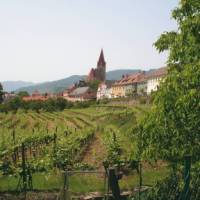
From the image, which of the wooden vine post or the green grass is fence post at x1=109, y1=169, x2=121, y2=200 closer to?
the wooden vine post

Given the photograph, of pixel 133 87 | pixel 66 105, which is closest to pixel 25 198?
pixel 66 105

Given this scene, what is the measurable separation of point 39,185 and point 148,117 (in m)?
10.4

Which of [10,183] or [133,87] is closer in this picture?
[10,183]

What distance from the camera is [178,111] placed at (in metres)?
12.3

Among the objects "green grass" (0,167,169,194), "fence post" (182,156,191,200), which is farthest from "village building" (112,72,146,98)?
"fence post" (182,156,191,200)

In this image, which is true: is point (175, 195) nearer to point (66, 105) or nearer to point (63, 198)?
point (63, 198)

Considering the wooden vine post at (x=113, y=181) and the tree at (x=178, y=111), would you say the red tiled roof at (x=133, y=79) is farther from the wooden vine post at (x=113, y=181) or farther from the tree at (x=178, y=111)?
the tree at (x=178, y=111)

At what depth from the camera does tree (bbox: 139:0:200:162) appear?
477 inches

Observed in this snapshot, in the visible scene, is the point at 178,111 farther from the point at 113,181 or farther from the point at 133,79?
the point at 133,79

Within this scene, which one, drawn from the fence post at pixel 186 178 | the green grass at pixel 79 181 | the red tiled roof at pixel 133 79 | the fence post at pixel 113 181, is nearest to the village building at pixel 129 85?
the red tiled roof at pixel 133 79

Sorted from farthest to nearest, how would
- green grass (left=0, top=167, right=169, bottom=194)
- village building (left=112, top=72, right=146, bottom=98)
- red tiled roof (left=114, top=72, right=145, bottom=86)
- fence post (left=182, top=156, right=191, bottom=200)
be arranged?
red tiled roof (left=114, top=72, right=145, bottom=86), village building (left=112, top=72, right=146, bottom=98), green grass (left=0, top=167, right=169, bottom=194), fence post (left=182, top=156, right=191, bottom=200)

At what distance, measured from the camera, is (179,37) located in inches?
511

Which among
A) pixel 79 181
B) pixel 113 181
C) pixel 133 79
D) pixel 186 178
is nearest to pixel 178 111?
pixel 186 178

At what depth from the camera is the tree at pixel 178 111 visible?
12.1m
